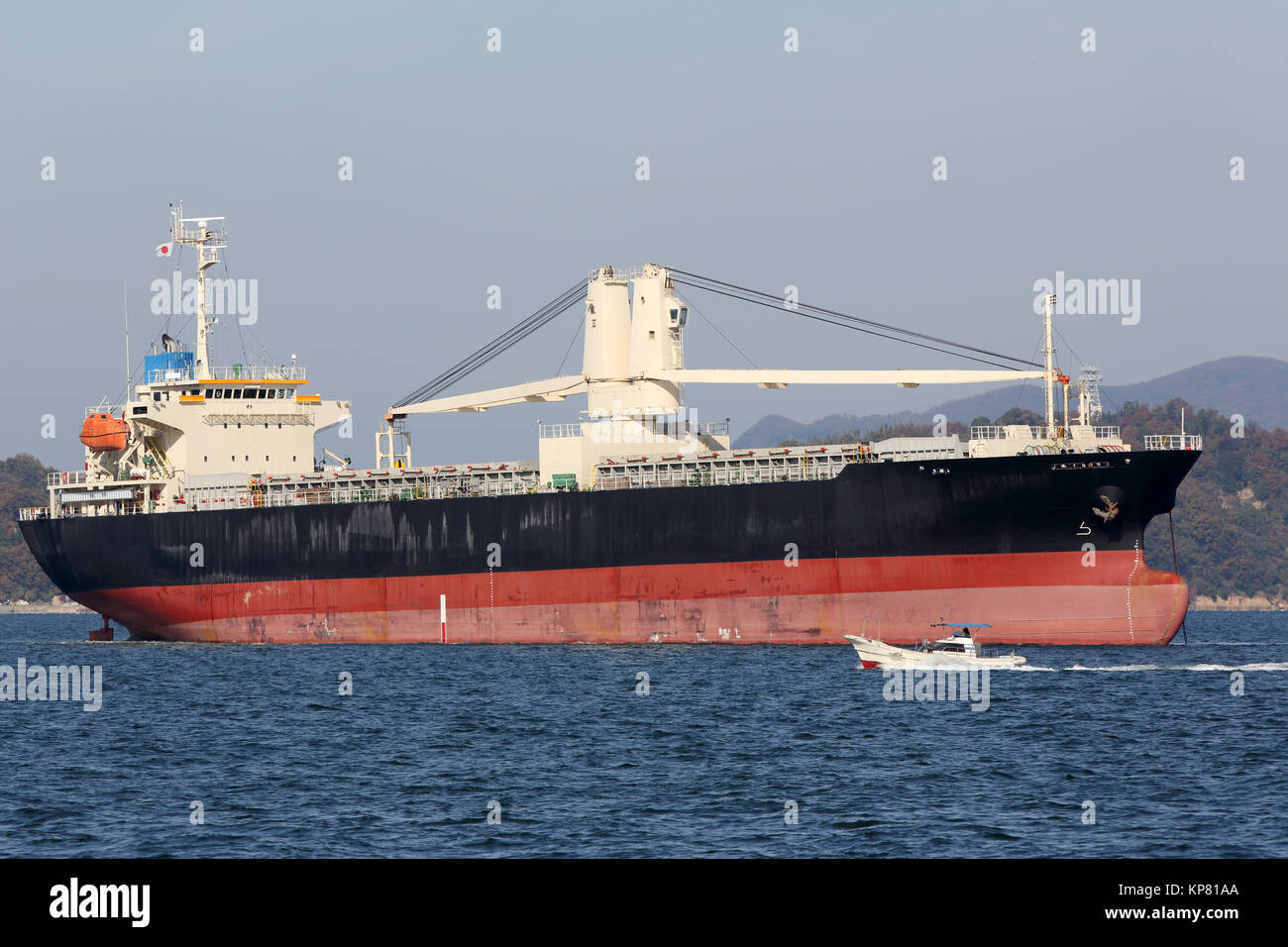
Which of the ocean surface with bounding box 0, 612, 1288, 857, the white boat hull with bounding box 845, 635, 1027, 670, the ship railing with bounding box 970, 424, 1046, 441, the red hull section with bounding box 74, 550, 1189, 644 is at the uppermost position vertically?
the ship railing with bounding box 970, 424, 1046, 441

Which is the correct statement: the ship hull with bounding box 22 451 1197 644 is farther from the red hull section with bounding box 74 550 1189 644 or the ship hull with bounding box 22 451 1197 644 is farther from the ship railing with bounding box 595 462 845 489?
the ship railing with bounding box 595 462 845 489

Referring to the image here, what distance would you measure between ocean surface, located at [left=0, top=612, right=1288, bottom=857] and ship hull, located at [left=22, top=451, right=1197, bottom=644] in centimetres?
230

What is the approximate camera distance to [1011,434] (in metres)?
46.2

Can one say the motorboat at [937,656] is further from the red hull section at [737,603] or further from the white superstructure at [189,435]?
the white superstructure at [189,435]

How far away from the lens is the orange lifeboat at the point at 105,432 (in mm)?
62562

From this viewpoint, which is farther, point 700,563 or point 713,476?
point 713,476

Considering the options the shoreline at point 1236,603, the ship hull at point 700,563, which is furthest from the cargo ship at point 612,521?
the shoreline at point 1236,603

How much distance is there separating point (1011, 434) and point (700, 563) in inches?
427

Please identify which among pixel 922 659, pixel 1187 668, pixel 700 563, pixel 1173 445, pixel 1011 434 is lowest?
pixel 1187 668

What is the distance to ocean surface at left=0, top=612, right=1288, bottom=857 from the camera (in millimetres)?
21406

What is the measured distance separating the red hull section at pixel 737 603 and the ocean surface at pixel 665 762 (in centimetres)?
151

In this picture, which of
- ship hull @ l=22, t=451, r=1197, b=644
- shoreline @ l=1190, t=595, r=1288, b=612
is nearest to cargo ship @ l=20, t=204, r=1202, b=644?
ship hull @ l=22, t=451, r=1197, b=644

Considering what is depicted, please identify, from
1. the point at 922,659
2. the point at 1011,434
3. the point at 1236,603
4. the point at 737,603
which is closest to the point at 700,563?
the point at 737,603

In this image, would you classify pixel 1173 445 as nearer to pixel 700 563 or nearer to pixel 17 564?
pixel 700 563
